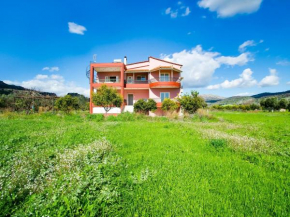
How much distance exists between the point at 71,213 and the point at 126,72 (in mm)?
23520

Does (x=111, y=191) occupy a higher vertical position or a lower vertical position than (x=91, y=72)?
lower

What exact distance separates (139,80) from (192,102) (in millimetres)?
11154

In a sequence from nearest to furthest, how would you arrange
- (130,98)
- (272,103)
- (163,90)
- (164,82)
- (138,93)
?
1. (164,82)
2. (163,90)
3. (138,93)
4. (130,98)
5. (272,103)

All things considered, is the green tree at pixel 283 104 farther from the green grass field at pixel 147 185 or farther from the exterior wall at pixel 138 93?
the green grass field at pixel 147 185

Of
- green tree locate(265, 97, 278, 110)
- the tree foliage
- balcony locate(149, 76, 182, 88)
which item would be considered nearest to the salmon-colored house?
balcony locate(149, 76, 182, 88)

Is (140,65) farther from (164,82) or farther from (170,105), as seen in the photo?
(170,105)

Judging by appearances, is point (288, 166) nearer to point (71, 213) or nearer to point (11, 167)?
point (71, 213)

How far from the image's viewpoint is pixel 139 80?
2416 centimetres

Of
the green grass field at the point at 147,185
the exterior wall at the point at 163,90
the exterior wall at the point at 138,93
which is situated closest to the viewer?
the green grass field at the point at 147,185

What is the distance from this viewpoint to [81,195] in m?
2.24

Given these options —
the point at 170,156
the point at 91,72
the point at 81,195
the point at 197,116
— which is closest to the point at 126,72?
the point at 91,72

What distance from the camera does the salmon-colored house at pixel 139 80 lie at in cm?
2215

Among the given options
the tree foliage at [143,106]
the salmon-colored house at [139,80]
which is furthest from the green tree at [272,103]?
the tree foliage at [143,106]

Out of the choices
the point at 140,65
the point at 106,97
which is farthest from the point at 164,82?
the point at 106,97
